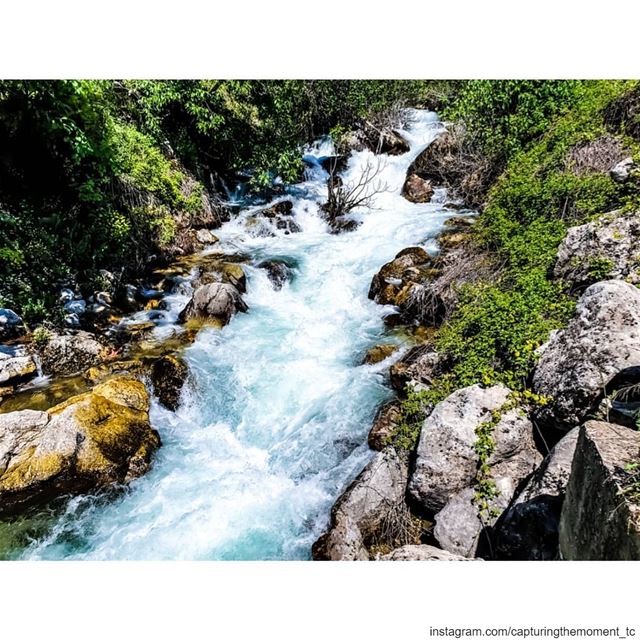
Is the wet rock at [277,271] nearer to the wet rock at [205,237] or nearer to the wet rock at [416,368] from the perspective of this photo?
the wet rock at [205,237]

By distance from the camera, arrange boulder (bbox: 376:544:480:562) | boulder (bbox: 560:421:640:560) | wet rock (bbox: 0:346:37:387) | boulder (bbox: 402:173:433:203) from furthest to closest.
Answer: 1. boulder (bbox: 402:173:433:203)
2. wet rock (bbox: 0:346:37:387)
3. boulder (bbox: 376:544:480:562)
4. boulder (bbox: 560:421:640:560)

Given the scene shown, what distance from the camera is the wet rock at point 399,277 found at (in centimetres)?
675

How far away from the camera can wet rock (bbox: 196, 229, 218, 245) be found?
9.63 metres

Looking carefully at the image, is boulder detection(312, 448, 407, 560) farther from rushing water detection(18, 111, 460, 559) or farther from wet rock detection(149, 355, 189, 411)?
wet rock detection(149, 355, 189, 411)

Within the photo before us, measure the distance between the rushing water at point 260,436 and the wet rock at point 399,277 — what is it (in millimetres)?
242

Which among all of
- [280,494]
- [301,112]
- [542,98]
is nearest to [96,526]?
[280,494]

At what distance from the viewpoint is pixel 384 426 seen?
4.20 meters

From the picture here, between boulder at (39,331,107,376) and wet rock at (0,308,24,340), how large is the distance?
458 mm

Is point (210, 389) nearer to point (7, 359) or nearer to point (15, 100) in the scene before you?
point (7, 359)

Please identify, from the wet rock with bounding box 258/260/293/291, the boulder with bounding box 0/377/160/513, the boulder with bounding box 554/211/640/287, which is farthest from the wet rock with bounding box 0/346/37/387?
the boulder with bounding box 554/211/640/287

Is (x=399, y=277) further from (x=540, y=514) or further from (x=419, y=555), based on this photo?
(x=419, y=555)

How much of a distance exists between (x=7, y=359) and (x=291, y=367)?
12.3 ft

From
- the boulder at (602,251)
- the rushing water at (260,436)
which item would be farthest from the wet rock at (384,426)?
the boulder at (602,251)

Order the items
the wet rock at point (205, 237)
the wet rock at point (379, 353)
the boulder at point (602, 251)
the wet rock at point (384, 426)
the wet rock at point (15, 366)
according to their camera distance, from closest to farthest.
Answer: the boulder at point (602, 251), the wet rock at point (384, 426), the wet rock at point (15, 366), the wet rock at point (379, 353), the wet rock at point (205, 237)
